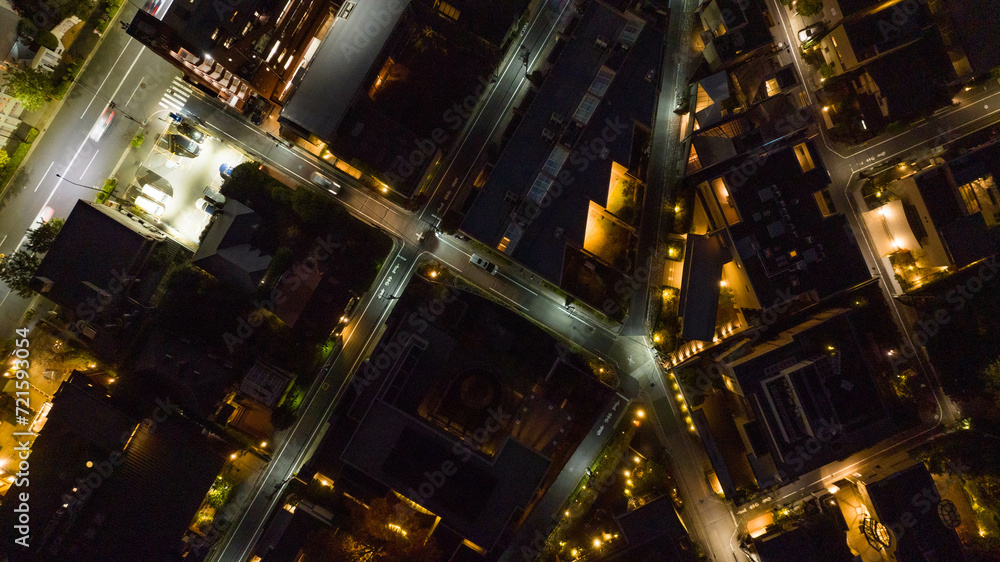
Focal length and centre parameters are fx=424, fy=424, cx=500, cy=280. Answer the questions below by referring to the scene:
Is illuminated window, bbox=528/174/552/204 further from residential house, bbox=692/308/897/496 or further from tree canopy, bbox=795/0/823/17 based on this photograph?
tree canopy, bbox=795/0/823/17

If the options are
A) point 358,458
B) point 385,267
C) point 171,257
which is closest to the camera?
point 358,458

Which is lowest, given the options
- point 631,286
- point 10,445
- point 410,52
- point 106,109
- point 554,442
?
point 10,445

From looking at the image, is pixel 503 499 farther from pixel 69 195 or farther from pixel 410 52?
pixel 69 195

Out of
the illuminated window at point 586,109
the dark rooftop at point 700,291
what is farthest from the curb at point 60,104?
the dark rooftop at point 700,291

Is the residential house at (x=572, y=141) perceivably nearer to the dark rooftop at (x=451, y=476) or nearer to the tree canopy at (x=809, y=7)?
the tree canopy at (x=809, y=7)

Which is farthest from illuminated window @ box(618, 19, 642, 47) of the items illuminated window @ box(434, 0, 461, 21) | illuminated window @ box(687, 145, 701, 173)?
illuminated window @ box(434, 0, 461, 21)

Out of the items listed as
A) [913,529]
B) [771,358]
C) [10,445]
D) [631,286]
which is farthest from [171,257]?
[913,529]
